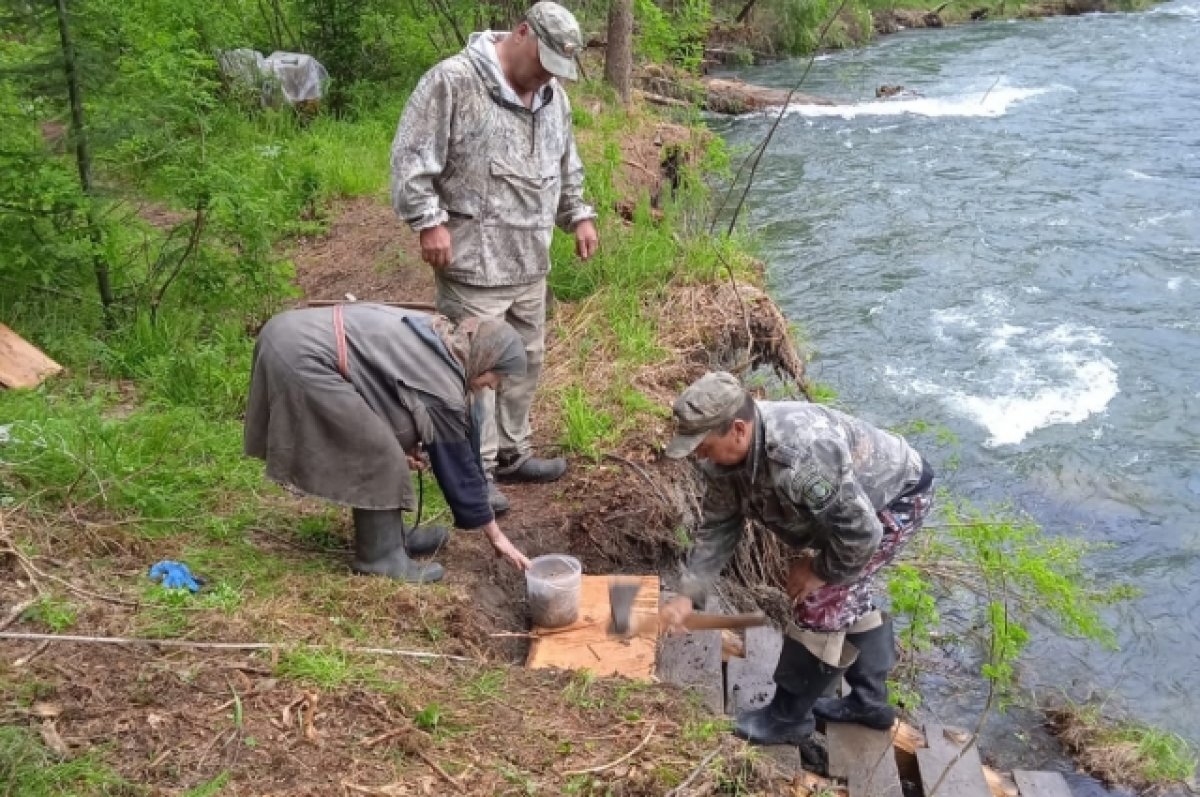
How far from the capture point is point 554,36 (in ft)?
12.1

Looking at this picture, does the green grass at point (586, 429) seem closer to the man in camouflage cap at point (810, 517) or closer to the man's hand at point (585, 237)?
the man's hand at point (585, 237)

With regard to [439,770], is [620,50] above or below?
above

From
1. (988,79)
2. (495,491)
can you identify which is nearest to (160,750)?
(495,491)

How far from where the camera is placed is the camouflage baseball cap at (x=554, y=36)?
3684 mm

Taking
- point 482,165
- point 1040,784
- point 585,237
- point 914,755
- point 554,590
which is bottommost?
point 1040,784

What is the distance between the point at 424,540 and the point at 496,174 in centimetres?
145

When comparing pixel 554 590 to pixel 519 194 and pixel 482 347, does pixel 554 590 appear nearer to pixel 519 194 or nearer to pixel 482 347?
pixel 482 347

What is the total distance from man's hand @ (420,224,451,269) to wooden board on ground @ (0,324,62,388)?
2.02 m

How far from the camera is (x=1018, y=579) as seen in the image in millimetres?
4863

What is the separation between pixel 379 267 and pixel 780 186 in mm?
5953

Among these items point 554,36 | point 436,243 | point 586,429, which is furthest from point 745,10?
point 436,243

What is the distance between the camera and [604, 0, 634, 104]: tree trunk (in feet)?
35.5

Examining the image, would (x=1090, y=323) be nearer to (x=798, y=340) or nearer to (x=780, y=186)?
(x=798, y=340)

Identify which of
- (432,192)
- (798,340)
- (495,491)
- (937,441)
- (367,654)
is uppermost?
(432,192)
